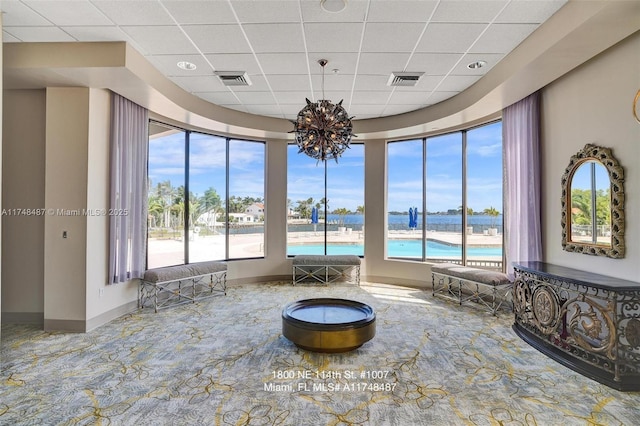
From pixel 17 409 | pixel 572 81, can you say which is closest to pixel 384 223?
pixel 572 81

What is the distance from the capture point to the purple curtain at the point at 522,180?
4449 mm

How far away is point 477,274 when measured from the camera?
16.5ft

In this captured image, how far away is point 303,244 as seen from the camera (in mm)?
7625

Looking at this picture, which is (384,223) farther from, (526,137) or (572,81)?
(572,81)

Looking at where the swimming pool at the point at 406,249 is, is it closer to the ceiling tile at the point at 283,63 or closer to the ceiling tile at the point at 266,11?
the ceiling tile at the point at 283,63

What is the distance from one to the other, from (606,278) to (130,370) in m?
4.99

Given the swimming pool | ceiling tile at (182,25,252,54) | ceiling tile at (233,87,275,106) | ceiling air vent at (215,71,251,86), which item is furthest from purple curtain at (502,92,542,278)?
ceiling air vent at (215,71,251,86)

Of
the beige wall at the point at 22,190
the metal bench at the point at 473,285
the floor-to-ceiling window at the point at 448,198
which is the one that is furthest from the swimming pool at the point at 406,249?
the beige wall at the point at 22,190

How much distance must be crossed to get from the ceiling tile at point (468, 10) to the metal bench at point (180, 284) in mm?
5160

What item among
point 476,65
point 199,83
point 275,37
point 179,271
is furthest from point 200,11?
point 179,271

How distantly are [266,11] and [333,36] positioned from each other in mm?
825

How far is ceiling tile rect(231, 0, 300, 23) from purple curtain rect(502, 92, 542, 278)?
366 centimetres

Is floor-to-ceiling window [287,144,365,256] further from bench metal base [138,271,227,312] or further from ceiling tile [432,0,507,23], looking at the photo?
ceiling tile [432,0,507,23]

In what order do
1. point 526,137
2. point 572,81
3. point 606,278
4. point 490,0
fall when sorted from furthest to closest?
1. point 526,137
2. point 572,81
3. point 606,278
4. point 490,0
